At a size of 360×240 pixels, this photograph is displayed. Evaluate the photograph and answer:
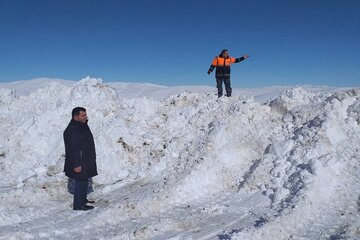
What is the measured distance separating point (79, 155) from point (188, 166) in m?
2.11

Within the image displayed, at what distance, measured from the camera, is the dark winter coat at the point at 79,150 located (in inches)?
242

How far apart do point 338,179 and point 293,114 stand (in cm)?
225

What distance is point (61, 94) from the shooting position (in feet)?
33.7

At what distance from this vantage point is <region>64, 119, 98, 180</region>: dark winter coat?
6.14 metres

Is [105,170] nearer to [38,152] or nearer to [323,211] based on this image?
[38,152]

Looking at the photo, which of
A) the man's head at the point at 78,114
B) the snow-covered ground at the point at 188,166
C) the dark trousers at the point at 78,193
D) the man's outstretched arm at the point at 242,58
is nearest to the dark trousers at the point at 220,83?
the snow-covered ground at the point at 188,166

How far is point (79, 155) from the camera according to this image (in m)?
6.16

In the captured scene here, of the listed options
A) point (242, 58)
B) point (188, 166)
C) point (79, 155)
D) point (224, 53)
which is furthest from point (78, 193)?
point (242, 58)

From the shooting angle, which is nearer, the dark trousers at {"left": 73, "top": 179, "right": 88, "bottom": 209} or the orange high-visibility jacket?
the dark trousers at {"left": 73, "top": 179, "right": 88, "bottom": 209}

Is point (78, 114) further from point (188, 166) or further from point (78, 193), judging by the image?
point (188, 166)

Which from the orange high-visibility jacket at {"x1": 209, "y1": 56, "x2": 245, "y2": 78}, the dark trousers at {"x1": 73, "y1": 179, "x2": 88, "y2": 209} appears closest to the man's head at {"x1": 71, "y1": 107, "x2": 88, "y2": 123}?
the dark trousers at {"x1": 73, "y1": 179, "x2": 88, "y2": 209}

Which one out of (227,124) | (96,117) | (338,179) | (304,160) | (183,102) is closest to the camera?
(338,179)

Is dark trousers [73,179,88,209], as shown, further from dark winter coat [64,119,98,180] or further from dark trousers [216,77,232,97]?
dark trousers [216,77,232,97]

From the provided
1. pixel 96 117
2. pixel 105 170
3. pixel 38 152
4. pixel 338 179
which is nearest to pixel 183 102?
pixel 96 117
